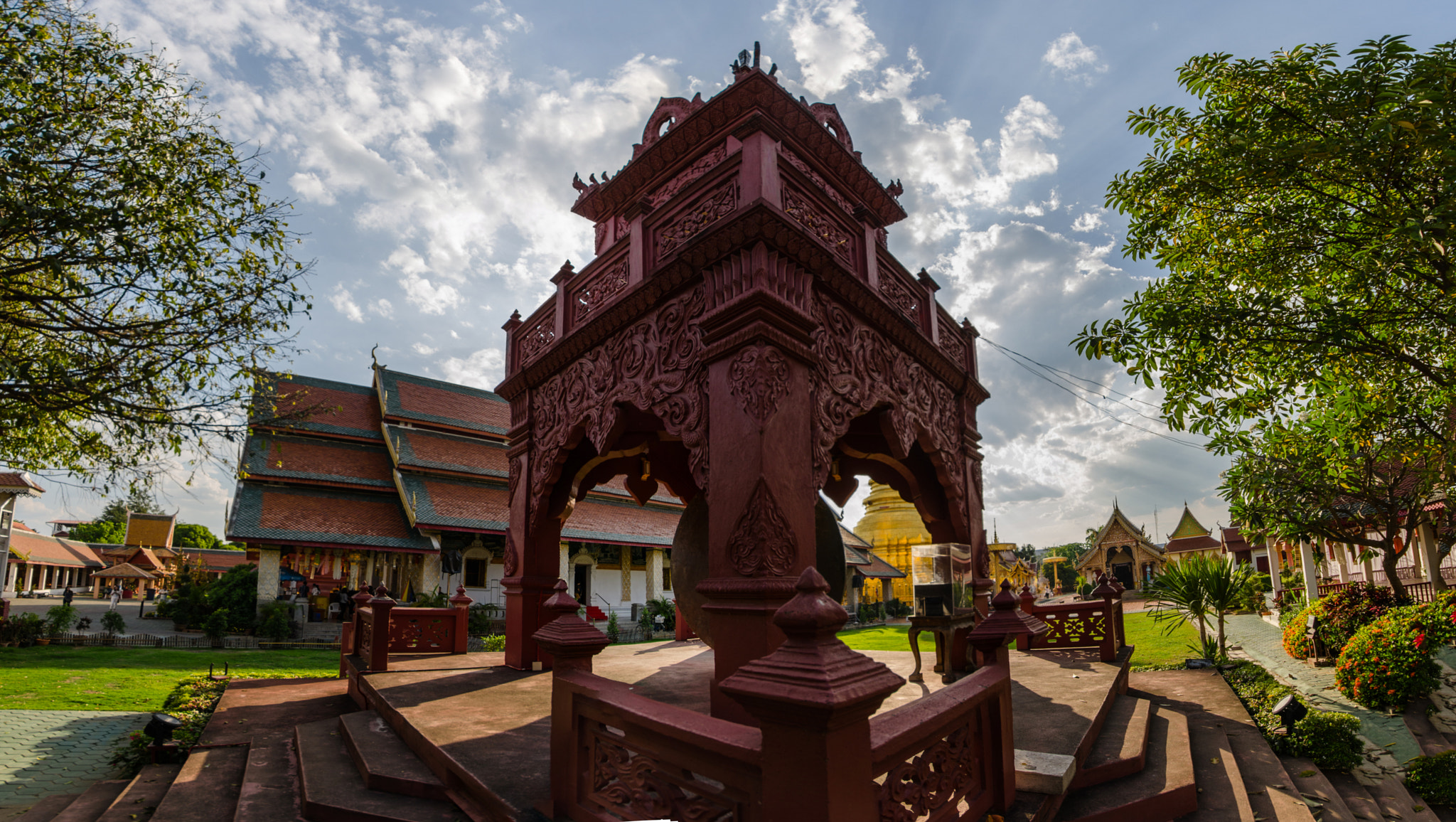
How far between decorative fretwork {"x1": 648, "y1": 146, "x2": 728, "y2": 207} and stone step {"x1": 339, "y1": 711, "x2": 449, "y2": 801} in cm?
552

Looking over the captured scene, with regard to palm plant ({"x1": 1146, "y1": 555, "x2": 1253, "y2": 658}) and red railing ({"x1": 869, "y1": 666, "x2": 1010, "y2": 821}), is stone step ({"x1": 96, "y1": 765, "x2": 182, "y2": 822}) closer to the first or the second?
red railing ({"x1": 869, "y1": 666, "x2": 1010, "y2": 821})

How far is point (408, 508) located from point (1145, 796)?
68.7ft

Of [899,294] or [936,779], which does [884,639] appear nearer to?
[899,294]

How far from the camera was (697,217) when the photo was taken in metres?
5.57

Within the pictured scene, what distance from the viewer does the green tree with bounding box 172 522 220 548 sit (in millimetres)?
64938

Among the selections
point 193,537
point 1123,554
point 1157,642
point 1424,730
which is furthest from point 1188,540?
point 193,537

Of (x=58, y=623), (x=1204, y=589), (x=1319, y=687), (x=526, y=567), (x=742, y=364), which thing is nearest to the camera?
(x=742, y=364)

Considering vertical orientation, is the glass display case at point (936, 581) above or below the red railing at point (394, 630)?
above

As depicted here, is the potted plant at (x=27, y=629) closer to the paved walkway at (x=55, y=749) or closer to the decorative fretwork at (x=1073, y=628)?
the paved walkway at (x=55, y=749)

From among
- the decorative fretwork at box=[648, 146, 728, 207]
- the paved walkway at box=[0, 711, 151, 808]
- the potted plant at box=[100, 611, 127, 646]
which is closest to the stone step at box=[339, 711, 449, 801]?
the paved walkway at box=[0, 711, 151, 808]

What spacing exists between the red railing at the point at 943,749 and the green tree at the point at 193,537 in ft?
262

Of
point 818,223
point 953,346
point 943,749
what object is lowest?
point 943,749

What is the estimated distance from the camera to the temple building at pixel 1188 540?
42.7m

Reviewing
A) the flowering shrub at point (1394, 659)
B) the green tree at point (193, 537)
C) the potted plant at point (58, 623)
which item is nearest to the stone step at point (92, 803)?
the flowering shrub at point (1394, 659)
